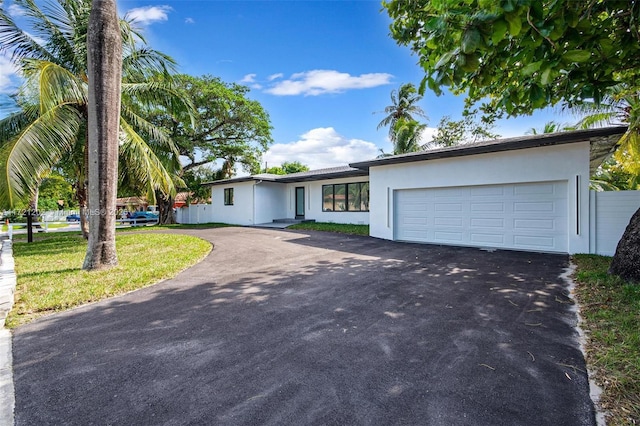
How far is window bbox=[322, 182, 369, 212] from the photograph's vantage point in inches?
658

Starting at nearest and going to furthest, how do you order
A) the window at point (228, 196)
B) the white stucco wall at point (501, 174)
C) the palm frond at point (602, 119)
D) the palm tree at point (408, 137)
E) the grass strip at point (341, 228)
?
the white stucco wall at point (501, 174), the palm frond at point (602, 119), the grass strip at point (341, 228), the palm tree at point (408, 137), the window at point (228, 196)

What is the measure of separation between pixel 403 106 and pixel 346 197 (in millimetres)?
11789

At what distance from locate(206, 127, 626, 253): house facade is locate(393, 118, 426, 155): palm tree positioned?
943 centimetres

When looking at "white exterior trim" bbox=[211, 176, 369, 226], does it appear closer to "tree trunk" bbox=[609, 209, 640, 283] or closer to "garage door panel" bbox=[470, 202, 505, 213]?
"garage door panel" bbox=[470, 202, 505, 213]

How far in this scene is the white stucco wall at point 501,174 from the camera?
8312 mm

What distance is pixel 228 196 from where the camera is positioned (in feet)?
70.4

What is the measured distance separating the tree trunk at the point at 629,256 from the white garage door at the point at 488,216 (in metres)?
3.36

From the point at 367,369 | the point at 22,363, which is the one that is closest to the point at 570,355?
the point at 367,369

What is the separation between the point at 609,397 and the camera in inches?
96.0

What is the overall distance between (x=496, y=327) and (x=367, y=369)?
2.09 metres

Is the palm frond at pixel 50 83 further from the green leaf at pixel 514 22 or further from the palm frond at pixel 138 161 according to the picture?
the green leaf at pixel 514 22

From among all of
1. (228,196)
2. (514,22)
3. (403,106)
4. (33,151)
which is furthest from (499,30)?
(403,106)

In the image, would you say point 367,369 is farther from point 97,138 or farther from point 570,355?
point 97,138

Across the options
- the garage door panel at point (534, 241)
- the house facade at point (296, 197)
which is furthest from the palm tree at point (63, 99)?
the garage door panel at point (534, 241)
